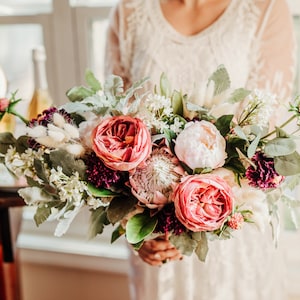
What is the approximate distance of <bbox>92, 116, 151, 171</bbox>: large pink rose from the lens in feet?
2.50

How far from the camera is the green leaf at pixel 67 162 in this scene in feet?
2.62

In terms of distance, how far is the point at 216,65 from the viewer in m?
1.15

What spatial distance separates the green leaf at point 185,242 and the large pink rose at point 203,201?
5 centimetres

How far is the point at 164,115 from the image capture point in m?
0.82

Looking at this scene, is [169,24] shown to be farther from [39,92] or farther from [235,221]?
[235,221]

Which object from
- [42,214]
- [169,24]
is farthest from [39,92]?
[42,214]

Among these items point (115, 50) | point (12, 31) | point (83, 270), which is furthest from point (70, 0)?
point (83, 270)

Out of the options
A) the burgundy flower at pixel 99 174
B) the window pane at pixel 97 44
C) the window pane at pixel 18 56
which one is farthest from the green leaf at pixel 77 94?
the window pane at pixel 18 56

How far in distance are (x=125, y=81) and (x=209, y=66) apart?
0.67ft

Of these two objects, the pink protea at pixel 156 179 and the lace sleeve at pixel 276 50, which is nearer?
the pink protea at pixel 156 179

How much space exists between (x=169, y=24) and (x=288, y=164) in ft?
1.78

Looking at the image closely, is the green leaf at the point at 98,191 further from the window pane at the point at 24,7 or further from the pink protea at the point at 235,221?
the window pane at the point at 24,7

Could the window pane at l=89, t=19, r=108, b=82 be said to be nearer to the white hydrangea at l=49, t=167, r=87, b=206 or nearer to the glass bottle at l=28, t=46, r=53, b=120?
the glass bottle at l=28, t=46, r=53, b=120

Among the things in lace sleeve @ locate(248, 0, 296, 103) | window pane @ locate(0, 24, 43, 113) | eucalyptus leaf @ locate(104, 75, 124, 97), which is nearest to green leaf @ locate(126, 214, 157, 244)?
eucalyptus leaf @ locate(104, 75, 124, 97)
